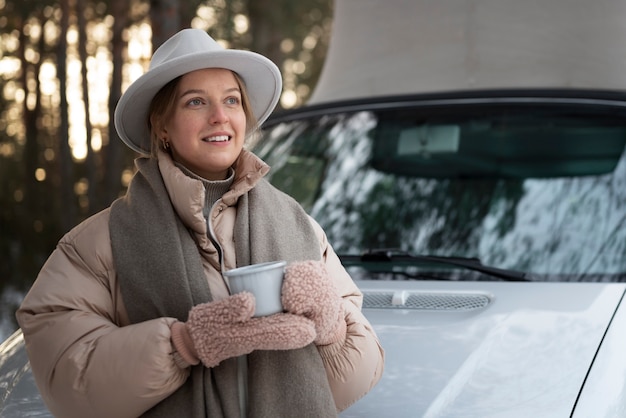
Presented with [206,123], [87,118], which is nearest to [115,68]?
[87,118]

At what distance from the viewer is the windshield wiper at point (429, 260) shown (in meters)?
3.51

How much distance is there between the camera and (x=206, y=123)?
2621 mm

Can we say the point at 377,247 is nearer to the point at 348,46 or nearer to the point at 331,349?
the point at 331,349

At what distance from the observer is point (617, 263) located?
3469mm

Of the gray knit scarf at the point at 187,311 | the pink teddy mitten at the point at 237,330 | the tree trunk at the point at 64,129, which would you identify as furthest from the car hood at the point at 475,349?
the tree trunk at the point at 64,129

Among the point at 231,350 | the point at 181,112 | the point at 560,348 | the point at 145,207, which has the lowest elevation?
the point at 560,348

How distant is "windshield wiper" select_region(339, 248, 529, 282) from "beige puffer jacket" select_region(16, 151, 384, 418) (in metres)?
1.00

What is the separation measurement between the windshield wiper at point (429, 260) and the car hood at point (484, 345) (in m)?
0.08

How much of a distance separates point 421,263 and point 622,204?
759 mm

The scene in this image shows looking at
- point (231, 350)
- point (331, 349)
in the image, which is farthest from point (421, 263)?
point (231, 350)

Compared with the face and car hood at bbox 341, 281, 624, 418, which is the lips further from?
car hood at bbox 341, 281, 624, 418

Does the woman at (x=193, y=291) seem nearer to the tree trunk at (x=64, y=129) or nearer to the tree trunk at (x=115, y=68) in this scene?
the tree trunk at (x=115, y=68)

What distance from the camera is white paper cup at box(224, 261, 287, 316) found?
2.21m

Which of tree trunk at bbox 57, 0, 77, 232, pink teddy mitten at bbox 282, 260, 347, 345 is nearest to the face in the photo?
pink teddy mitten at bbox 282, 260, 347, 345
